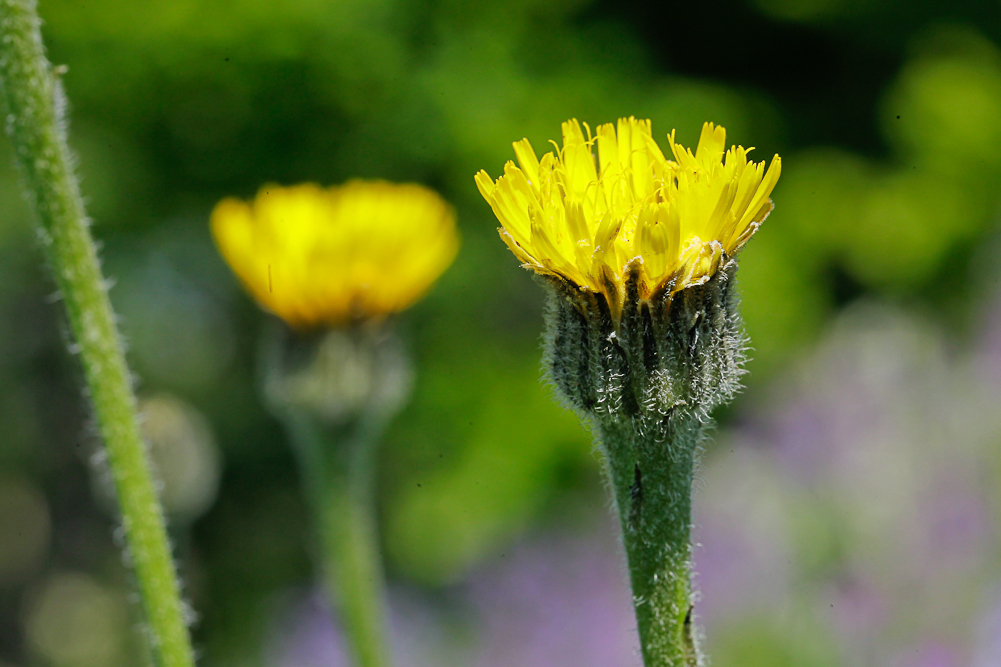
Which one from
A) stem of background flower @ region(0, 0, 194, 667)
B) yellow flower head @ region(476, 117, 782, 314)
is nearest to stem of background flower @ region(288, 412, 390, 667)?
stem of background flower @ region(0, 0, 194, 667)

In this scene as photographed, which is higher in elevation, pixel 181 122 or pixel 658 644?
pixel 181 122

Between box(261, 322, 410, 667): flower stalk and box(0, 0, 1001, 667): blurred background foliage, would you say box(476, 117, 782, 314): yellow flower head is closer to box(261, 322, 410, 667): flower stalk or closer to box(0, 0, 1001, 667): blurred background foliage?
box(261, 322, 410, 667): flower stalk

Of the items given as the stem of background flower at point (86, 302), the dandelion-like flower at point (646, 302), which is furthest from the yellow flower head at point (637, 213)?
the stem of background flower at point (86, 302)

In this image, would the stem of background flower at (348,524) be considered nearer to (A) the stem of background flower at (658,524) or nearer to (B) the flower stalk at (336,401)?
(B) the flower stalk at (336,401)

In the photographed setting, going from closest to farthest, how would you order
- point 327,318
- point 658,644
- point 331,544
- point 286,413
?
point 658,644, point 331,544, point 327,318, point 286,413

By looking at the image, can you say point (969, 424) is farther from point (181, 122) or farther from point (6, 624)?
point (6, 624)

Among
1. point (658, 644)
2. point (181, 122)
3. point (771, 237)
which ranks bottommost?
point (658, 644)

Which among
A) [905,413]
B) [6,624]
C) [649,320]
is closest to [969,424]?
[905,413]
